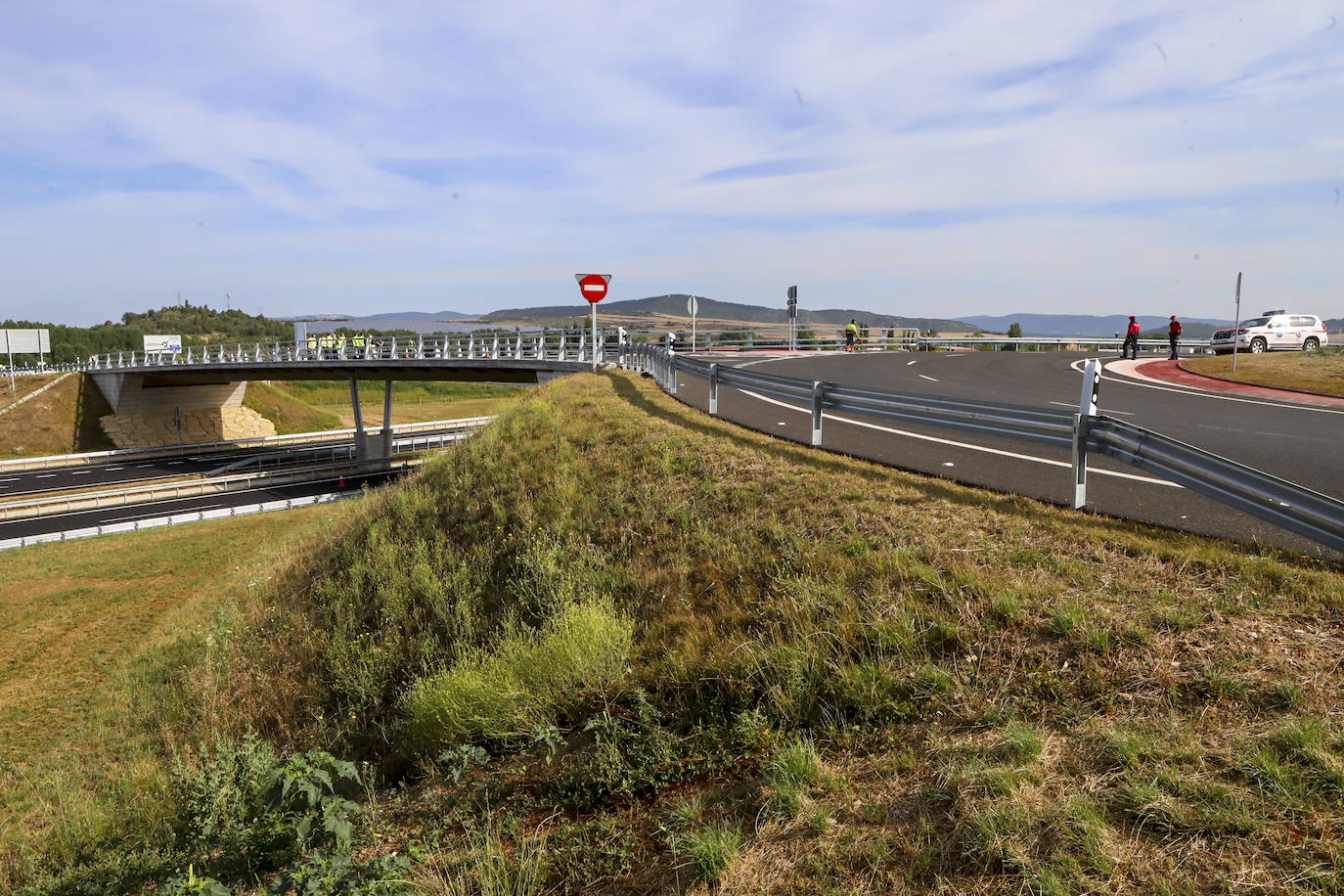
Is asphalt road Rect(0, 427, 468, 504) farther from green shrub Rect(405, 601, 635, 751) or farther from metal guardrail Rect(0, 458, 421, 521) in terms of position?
green shrub Rect(405, 601, 635, 751)

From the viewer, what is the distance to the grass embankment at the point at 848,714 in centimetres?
316

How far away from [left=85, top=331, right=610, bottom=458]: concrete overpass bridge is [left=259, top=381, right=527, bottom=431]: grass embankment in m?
10.7

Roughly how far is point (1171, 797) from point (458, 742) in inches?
174

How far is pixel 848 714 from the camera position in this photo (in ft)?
14.5

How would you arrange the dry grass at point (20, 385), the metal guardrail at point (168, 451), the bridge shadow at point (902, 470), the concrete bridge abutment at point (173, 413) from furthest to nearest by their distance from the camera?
the concrete bridge abutment at point (173, 413) < the dry grass at point (20, 385) < the metal guardrail at point (168, 451) < the bridge shadow at point (902, 470)

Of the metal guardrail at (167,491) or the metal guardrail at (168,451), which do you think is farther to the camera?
the metal guardrail at (168,451)

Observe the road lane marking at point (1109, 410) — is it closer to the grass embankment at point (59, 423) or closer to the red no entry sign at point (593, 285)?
the red no entry sign at point (593, 285)

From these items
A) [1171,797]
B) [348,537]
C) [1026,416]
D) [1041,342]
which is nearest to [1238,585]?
[1171,797]

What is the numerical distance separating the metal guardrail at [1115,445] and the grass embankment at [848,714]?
1.08 feet

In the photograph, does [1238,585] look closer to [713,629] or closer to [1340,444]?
[713,629]

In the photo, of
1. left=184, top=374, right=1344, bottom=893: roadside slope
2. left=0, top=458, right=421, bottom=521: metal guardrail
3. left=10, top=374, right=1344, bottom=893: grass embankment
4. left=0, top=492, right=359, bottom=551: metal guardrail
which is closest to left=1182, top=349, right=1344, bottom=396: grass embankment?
left=184, top=374, right=1344, bottom=893: roadside slope

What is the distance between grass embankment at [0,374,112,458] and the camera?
172 ft

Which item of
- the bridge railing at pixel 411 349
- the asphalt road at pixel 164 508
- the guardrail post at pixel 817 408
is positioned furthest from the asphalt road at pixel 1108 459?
the asphalt road at pixel 164 508

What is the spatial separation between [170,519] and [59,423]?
37.6 m
